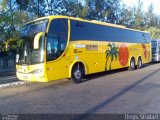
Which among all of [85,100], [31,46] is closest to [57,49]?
[31,46]

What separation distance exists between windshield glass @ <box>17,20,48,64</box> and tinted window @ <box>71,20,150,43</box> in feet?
5.77

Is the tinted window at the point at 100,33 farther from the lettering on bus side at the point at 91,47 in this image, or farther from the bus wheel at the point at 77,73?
the bus wheel at the point at 77,73

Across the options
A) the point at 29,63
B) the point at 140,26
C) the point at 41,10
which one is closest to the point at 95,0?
the point at 41,10

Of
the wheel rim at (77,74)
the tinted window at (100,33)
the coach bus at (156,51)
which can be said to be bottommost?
the wheel rim at (77,74)

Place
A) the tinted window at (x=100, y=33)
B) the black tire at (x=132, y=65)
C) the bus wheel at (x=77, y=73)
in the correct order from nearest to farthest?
the bus wheel at (x=77, y=73) < the tinted window at (x=100, y=33) < the black tire at (x=132, y=65)

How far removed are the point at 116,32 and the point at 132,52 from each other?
300 centimetres

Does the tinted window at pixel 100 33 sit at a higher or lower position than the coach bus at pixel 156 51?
higher

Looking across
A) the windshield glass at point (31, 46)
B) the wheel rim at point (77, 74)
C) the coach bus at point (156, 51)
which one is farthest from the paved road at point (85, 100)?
the coach bus at point (156, 51)

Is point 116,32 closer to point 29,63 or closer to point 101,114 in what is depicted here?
point 29,63

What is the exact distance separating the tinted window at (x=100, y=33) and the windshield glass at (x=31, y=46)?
1.76 meters

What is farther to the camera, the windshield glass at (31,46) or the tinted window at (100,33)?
the tinted window at (100,33)

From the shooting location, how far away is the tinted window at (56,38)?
11.6 meters

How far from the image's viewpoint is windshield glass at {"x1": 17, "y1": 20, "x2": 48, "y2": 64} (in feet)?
37.3

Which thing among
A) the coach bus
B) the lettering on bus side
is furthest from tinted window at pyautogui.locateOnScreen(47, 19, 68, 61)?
the coach bus
